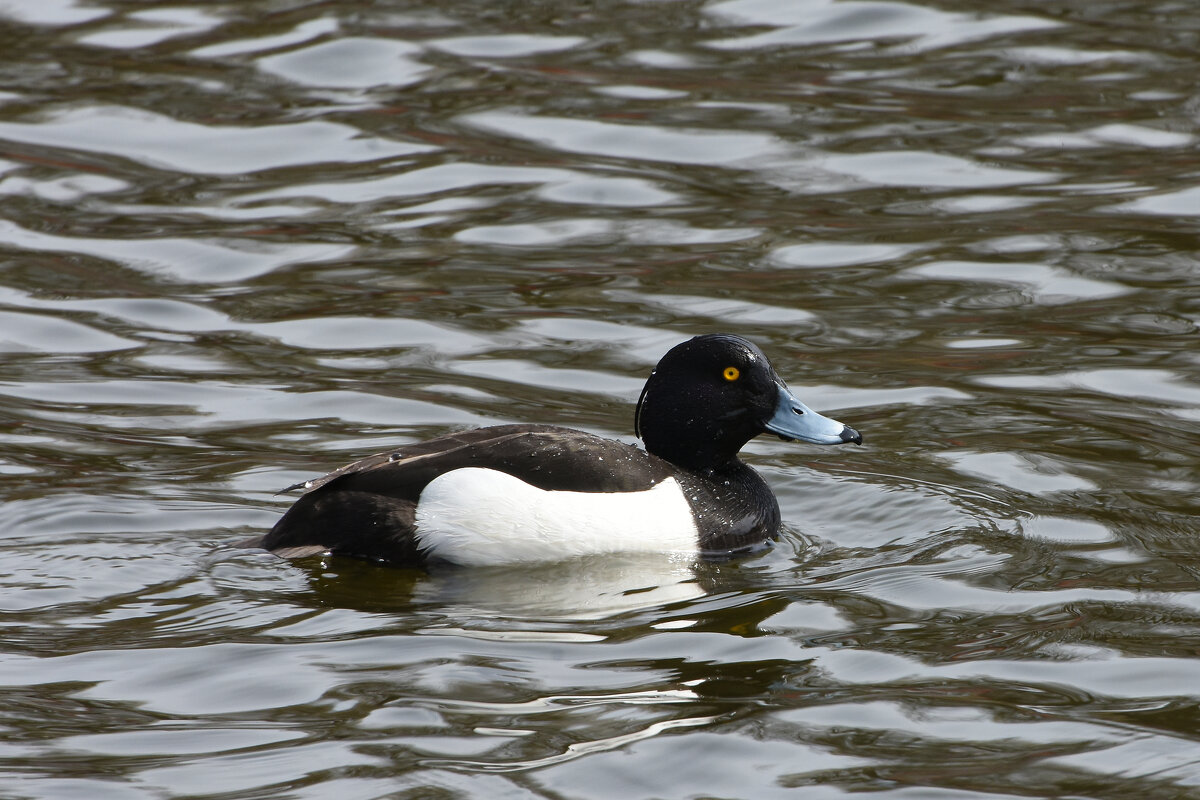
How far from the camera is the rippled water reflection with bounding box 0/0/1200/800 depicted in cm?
499

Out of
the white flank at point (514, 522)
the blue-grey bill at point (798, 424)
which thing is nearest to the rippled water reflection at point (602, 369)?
the white flank at point (514, 522)

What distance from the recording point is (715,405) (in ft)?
23.4

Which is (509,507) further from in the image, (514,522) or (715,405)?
(715,405)

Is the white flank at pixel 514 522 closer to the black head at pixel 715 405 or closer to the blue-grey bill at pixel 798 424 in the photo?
the black head at pixel 715 405

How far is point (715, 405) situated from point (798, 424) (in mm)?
354

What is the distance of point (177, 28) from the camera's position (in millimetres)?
14141

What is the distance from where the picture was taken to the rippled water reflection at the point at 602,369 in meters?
4.99

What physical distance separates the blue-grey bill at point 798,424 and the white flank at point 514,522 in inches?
35.1

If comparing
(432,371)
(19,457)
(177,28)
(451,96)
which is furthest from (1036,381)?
(177,28)

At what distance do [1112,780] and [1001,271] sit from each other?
5.81 metres

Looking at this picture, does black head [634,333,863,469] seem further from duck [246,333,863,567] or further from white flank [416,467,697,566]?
white flank [416,467,697,566]

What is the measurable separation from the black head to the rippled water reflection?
47cm

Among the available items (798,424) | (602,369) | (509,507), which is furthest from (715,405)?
(602,369)

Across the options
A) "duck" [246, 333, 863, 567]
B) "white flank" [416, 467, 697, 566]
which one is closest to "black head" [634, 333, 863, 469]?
"duck" [246, 333, 863, 567]
